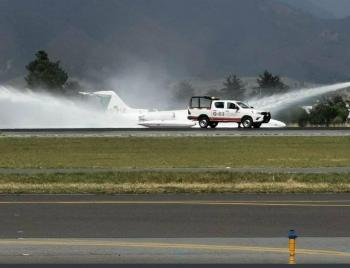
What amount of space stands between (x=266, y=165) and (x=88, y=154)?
9942mm

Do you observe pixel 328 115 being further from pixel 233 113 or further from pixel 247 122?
pixel 233 113

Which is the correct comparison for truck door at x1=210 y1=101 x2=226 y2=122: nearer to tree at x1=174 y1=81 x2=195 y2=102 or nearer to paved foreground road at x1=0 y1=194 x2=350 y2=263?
paved foreground road at x1=0 y1=194 x2=350 y2=263

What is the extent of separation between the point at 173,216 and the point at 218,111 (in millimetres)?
45820

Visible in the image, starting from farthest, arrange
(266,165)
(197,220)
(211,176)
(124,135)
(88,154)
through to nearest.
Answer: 1. (124,135)
2. (88,154)
3. (266,165)
4. (211,176)
5. (197,220)

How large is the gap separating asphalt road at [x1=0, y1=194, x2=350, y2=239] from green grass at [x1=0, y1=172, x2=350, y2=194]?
112 centimetres

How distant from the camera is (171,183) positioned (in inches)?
921

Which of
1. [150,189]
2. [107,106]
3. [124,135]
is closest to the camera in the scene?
[150,189]

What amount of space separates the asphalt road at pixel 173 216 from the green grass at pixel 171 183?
1.12 m

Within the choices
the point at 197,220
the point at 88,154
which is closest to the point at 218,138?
the point at 88,154

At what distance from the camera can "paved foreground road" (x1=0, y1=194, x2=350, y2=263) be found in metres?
11.4

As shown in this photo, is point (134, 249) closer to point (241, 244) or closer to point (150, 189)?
point (241, 244)

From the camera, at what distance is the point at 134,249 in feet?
39.2

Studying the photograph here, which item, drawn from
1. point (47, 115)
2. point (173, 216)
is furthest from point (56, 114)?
point (173, 216)

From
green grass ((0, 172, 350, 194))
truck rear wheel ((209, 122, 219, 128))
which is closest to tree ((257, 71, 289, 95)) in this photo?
truck rear wheel ((209, 122, 219, 128))
